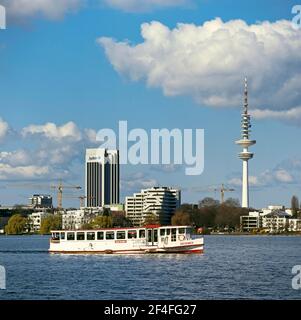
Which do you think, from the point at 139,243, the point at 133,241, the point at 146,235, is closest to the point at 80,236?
Answer: the point at 133,241

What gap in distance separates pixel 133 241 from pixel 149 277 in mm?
25304

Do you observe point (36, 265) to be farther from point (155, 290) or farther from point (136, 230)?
point (155, 290)

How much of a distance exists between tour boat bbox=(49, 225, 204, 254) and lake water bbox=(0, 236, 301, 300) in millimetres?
2820

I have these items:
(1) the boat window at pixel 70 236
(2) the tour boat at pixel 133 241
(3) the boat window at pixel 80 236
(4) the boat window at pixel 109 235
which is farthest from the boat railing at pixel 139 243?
(1) the boat window at pixel 70 236

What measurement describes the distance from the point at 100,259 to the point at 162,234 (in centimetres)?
919

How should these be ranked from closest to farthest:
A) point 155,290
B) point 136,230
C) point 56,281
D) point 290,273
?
point 155,290, point 56,281, point 290,273, point 136,230

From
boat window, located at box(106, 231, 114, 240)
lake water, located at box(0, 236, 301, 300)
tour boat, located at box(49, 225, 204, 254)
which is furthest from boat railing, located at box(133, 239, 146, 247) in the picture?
boat window, located at box(106, 231, 114, 240)

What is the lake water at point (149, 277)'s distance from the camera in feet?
160

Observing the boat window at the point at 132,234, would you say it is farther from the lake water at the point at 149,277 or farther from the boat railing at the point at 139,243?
the lake water at the point at 149,277

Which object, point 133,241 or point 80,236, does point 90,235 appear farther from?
point 133,241

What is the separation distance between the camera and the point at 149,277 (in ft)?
190
